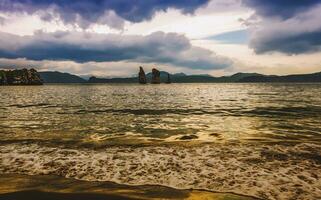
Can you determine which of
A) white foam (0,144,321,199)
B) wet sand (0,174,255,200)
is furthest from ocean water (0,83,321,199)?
wet sand (0,174,255,200)

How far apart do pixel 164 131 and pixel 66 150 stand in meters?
7.35

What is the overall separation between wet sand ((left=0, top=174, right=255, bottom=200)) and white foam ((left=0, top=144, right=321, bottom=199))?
50 cm

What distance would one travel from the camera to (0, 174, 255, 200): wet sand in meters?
7.93

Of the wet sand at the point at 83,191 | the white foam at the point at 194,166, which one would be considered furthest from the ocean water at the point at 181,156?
the wet sand at the point at 83,191

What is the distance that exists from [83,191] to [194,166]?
4497 millimetres

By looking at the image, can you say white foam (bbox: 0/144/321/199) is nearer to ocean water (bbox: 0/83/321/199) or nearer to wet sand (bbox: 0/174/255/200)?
ocean water (bbox: 0/83/321/199)

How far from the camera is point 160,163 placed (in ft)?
38.1

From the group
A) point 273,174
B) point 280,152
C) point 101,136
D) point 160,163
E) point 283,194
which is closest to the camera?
point 283,194

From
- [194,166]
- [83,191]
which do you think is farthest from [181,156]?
[83,191]

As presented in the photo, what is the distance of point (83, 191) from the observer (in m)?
8.39

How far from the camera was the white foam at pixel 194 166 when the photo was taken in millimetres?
9062

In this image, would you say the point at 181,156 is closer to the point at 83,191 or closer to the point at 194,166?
the point at 194,166

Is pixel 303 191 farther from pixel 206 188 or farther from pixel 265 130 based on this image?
pixel 265 130

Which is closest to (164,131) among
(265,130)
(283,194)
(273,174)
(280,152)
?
(265,130)
